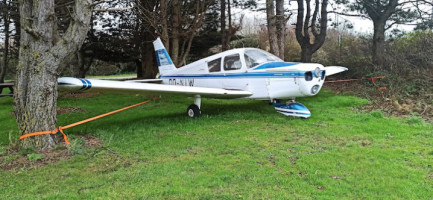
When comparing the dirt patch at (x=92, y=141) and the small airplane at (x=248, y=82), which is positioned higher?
the small airplane at (x=248, y=82)

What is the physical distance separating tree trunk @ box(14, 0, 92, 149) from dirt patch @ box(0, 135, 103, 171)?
0.62 ft

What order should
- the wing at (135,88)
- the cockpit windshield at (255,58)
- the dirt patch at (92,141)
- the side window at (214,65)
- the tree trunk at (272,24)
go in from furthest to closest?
the tree trunk at (272,24) → the side window at (214,65) → the cockpit windshield at (255,58) → the dirt patch at (92,141) → the wing at (135,88)

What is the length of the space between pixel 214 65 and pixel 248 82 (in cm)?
131

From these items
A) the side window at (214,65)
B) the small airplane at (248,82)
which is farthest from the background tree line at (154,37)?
the side window at (214,65)

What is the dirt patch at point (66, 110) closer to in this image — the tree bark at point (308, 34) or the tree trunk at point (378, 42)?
the tree bark at point (308, 34)

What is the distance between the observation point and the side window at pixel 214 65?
833 cm

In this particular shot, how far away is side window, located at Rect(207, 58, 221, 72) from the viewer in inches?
328

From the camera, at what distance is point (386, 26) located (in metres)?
13.3

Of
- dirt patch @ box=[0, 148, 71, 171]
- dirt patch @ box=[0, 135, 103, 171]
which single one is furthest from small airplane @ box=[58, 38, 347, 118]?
dirt patch @ box=[0, 148, 71, 171]

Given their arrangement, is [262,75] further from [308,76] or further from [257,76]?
[308,76]

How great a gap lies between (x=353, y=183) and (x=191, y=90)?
430 cm

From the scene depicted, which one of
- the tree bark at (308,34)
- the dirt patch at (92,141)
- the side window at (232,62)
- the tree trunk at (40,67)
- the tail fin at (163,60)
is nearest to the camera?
the tree trunk at (40,67)

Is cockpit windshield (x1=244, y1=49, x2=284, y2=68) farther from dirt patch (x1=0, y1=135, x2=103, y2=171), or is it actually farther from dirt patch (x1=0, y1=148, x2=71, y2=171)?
dirt patch (x1=0, y1=148, x2=71, y2=171)

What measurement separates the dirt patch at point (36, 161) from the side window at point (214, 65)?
4106 mm
